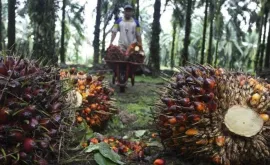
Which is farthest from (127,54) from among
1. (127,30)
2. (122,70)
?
(127,30)

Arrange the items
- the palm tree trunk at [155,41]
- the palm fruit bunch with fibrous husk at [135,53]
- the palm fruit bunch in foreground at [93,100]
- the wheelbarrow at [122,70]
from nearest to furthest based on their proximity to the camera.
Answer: the palm fruit bunch in foreground at [93,100] → the palm fruit bunch with fibrous husk at [135,53] → the wheelbarrow at [122,70] → the palm tree trunk at [155,41]

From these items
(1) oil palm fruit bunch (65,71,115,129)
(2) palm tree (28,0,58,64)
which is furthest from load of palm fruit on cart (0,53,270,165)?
(2) palm tree (28,0,58,64)

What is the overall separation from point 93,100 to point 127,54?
3845 millimetres

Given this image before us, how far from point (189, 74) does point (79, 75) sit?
5.98ft

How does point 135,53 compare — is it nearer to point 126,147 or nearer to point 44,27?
point 44,27

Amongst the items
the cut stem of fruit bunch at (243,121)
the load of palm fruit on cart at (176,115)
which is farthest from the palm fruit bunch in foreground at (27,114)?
the cut stem of fruit bunch at (243,121)

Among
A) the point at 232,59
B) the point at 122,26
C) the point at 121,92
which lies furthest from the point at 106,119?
the point at 232,59

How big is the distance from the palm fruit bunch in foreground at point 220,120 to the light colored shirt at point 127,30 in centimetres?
562

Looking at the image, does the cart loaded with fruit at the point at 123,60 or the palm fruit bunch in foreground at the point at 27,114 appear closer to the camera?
the palm fruit bunch in foreground at the point at 27,114

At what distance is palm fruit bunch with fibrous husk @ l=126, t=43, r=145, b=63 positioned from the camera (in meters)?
8.23

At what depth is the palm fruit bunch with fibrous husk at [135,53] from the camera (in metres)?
8.23

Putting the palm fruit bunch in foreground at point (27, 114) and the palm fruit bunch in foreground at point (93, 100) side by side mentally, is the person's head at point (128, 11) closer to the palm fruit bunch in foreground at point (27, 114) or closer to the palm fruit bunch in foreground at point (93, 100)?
the palm fruit bunch in foreground at point (93, 100)

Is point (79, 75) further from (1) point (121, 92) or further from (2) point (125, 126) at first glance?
(1) point (121, 92)

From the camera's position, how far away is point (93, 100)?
180 inches
